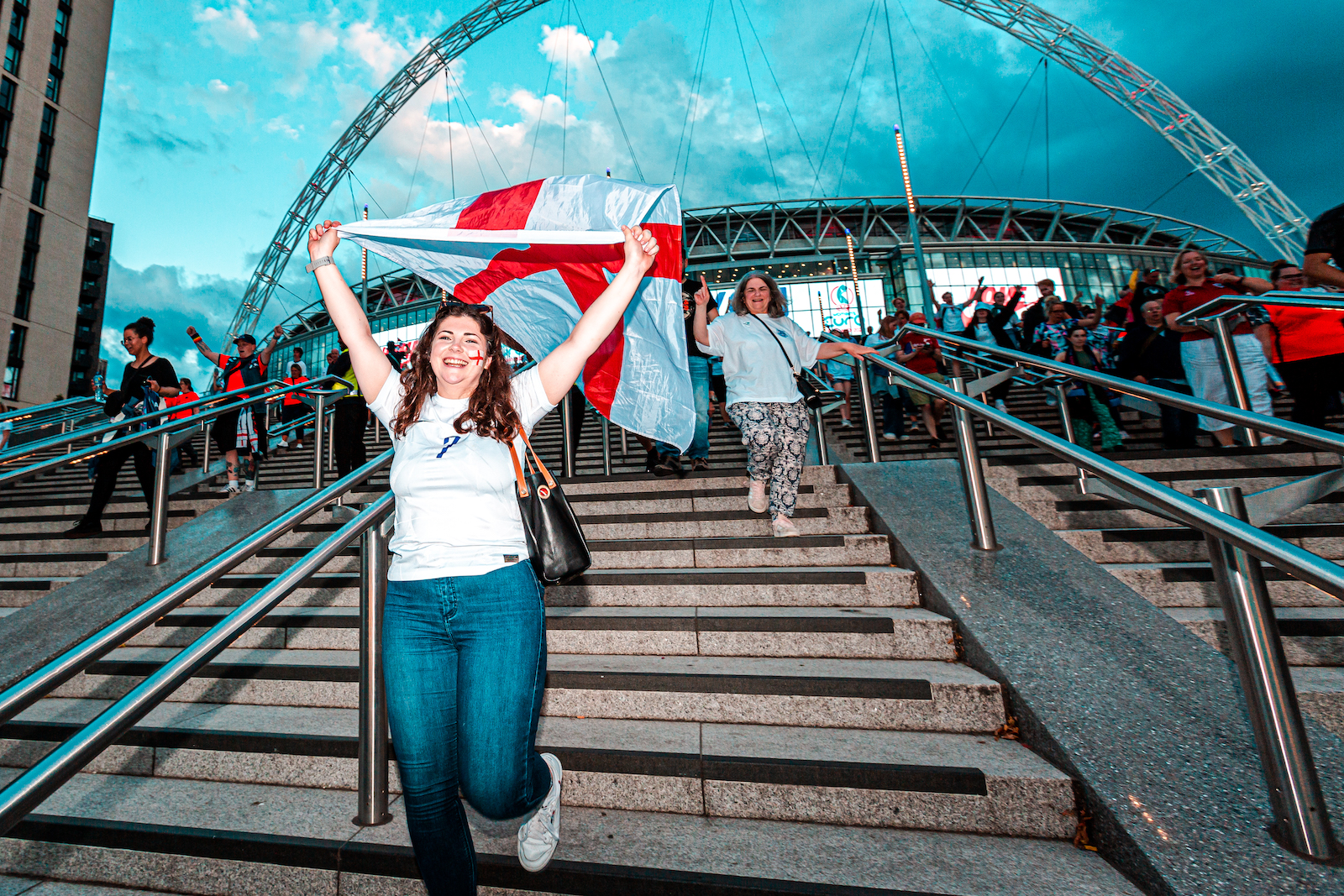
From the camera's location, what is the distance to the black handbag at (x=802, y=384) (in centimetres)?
430

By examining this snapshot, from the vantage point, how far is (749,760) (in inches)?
86.6

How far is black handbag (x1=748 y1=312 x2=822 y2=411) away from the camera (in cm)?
430

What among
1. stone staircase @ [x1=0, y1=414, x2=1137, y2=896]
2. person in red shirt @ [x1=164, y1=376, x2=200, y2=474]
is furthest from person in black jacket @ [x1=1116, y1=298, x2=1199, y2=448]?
person in red shirt @ [x1=164, y1=376, x2=200, y2=474]

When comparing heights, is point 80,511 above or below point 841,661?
above

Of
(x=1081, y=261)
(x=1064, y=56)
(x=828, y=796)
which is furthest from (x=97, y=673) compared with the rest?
(x=1081, y=261)

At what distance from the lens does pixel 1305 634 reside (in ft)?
8.65

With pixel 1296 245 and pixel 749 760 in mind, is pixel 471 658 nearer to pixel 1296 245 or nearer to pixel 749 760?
pixel 749 760

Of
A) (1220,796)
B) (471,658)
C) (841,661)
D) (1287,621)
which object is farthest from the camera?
(841,661)

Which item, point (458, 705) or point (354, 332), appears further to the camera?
point (354, 332)

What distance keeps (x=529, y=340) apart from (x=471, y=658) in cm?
224

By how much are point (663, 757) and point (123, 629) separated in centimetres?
162

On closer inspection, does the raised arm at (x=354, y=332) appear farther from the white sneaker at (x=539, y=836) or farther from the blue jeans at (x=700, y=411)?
the blue jeans at (x=700, y=411)

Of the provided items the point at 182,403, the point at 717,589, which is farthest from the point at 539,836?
the point at 182,403

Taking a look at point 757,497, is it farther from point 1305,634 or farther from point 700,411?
point 1305,634
